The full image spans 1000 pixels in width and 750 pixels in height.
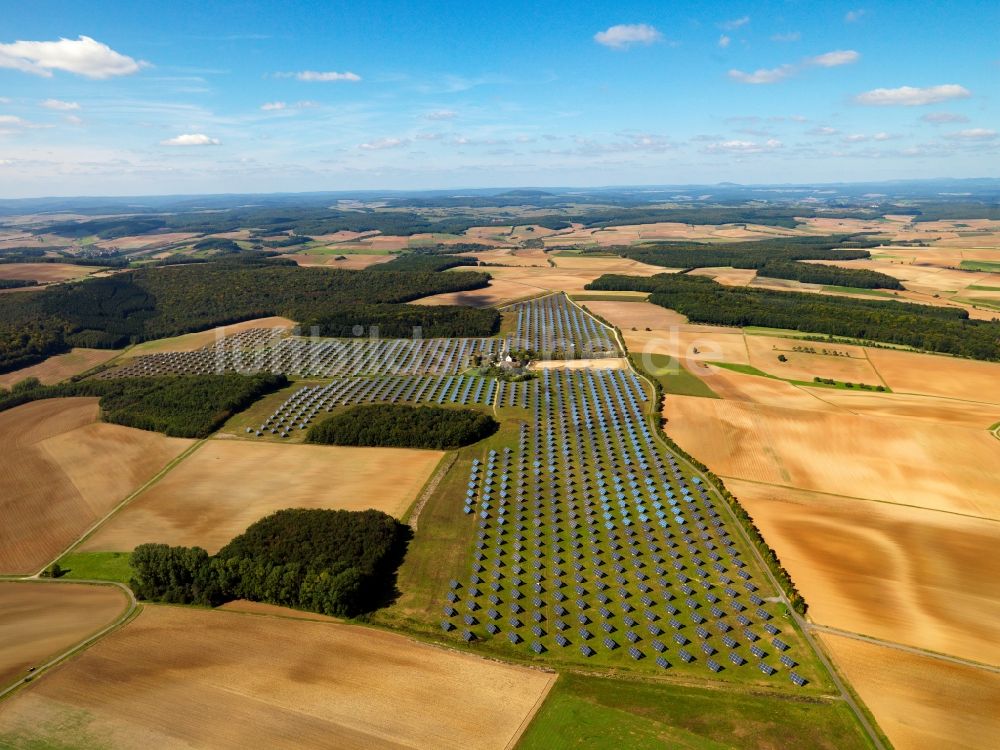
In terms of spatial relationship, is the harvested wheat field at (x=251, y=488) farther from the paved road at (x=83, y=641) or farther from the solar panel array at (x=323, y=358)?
the solar panel array at (x=323, y=358)

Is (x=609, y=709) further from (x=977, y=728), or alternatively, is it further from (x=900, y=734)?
(x=977, y=728)

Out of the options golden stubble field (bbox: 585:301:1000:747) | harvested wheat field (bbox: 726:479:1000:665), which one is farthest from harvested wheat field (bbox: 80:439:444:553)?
harvested wheat field (bbox: 726:479:1000:665)

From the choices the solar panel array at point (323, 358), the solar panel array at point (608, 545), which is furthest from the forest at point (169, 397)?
the solar panel array at point (608, 545)

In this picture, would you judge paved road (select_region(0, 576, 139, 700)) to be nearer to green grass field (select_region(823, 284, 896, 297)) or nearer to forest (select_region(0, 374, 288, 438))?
forest (select_region(0, 374, 288, 438))

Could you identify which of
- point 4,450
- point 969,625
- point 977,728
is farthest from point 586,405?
point 4,450

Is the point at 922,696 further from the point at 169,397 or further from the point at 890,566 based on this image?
the point at 169,397

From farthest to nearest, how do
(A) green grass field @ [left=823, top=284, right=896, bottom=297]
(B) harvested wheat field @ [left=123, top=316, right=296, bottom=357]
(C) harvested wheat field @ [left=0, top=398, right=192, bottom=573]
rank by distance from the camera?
1. (A) green grass field @ [left=823, top=284, right=896, bottom=297]
2. (B) harvested wheat field @ [left=123, top=316, right=296, bottom=357]
3. (C) harvested wheat field @ [left=0, top=398, right=192, bottom=573]
